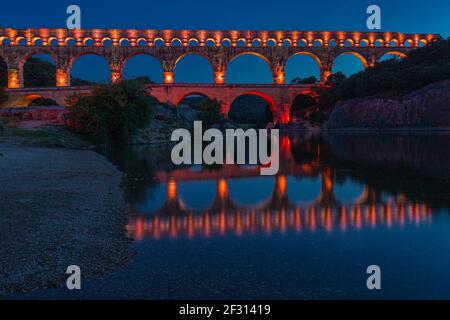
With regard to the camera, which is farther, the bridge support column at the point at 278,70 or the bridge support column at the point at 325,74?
the bridge support column at the point at 325,74

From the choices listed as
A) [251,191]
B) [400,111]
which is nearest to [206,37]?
[400,111]

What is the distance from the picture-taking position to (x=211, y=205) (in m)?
11.6

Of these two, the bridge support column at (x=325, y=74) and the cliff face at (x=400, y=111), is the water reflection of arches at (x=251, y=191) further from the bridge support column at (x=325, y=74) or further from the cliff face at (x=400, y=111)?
the bridge support column at (x=325, y=74)

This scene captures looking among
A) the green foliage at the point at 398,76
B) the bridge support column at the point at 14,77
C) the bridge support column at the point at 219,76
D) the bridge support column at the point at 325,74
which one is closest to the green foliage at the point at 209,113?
the bridge support column at the point at 219,76

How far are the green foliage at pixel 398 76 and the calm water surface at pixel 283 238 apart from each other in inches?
1811

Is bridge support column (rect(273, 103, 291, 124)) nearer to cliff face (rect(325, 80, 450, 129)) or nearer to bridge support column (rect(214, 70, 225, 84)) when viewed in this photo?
cliff face (rect(325, 80, 450, 129))

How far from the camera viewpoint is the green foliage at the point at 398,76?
187 ft

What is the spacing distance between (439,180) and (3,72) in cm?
6991

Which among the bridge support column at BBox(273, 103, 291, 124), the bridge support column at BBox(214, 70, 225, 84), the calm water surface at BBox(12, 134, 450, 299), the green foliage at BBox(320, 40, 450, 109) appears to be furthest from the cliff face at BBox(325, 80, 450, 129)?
the calm water surface at BBox(12, 134, 450, 299)

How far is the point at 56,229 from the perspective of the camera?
7883 mm

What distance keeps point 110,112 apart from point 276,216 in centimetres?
2455

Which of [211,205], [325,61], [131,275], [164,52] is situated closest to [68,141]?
[211,205]

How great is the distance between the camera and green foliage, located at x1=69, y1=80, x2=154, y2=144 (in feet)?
105
